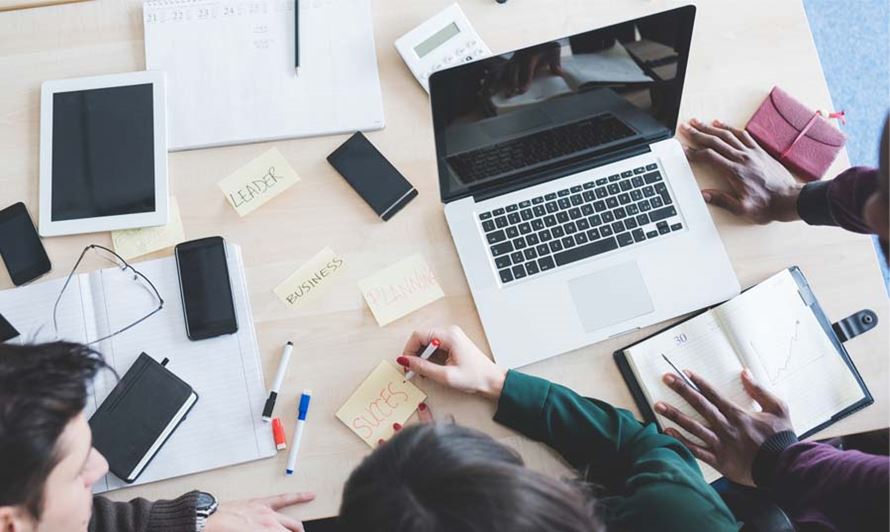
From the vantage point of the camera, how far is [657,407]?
3.06ft

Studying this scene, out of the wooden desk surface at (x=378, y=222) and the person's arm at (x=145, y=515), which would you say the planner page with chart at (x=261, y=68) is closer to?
the wooden desk surface at (x=378, y=222)

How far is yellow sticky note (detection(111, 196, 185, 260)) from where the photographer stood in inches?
38.8

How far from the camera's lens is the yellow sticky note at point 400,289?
97cm

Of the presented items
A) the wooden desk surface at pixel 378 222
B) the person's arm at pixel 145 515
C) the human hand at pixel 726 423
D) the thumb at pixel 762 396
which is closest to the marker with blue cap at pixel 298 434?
the wooden desk surface at pixel 378 222

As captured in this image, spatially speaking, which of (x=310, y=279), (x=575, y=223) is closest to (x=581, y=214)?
(x=575, y=223)

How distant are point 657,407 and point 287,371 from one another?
45cm

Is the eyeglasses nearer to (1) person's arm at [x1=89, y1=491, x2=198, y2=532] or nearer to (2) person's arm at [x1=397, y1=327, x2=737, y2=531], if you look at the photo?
(1) person's arm at [x1=89, y1=491, x2=198, y2=532]

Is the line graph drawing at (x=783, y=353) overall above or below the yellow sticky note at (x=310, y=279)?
below

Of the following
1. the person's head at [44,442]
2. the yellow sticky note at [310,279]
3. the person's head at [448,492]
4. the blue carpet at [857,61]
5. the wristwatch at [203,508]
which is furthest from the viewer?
the blue carpet at [857,61]

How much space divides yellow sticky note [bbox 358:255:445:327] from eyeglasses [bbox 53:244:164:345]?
26cm

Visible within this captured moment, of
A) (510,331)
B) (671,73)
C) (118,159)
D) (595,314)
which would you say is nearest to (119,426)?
(118,159)

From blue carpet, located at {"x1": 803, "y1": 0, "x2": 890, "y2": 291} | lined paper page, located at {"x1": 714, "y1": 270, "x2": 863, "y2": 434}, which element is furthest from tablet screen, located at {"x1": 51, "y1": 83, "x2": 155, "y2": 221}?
blue carpet, located at {"x1": 803, "y1": 0, "x2": 890, "y2": 291}

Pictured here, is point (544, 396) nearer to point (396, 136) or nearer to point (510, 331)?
point (510, 331)

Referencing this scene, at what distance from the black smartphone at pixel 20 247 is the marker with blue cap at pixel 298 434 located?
14.8 inches
